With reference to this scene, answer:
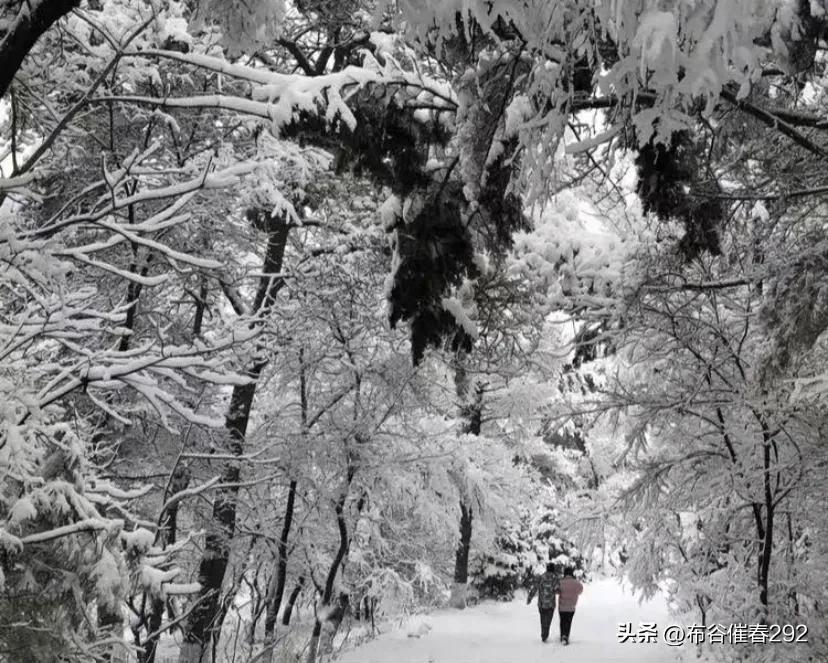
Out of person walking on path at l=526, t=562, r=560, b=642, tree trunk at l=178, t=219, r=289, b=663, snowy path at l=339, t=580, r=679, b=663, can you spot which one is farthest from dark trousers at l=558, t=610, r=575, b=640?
tree trunk at l=178, t=219, r=289, b=663

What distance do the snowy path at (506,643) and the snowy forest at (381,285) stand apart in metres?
0.89

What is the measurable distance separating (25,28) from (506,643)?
1235 centimetres

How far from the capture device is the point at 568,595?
39.8 ft

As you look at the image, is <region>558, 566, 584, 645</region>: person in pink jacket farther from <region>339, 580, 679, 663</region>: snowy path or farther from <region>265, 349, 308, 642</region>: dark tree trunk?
<region>265, 349, 308, 642</region>: dark tree trunk

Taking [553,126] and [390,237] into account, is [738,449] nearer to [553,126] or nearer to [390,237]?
[390,237]

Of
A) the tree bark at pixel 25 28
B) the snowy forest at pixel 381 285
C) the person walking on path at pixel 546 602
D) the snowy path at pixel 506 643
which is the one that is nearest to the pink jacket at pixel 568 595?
the person walking on path at pixel 546 602

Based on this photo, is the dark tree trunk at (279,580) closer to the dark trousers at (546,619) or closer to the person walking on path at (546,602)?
the person walking on path at (546,602)

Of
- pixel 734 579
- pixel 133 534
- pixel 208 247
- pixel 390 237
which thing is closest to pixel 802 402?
pixel 390 237

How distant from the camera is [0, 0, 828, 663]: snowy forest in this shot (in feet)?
10.6

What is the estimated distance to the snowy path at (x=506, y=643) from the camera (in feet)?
35.7

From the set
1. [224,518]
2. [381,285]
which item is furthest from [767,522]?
[224,518]

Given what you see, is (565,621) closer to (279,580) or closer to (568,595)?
(568,595)

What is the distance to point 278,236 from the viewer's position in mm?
10117

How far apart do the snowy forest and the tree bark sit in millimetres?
12
